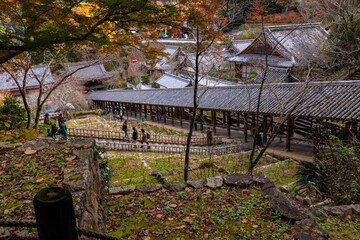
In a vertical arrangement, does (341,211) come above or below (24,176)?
below

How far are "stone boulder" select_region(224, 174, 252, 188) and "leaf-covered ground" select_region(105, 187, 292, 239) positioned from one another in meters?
0.19

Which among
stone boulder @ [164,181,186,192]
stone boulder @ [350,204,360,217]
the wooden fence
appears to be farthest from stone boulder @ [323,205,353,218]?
the wooden fence

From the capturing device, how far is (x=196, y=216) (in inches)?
204

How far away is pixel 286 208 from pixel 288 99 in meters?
5.74

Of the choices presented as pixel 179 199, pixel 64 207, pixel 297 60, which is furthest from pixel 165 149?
pixel 297 60

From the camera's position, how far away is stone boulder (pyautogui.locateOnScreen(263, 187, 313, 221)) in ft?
16.2

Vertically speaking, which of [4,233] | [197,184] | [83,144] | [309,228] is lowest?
[309,228]

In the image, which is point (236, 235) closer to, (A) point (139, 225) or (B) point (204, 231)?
(B) point (204, 231)

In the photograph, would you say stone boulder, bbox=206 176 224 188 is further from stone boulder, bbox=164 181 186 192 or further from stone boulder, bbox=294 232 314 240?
stone boulder, bbox=294 232 314 240

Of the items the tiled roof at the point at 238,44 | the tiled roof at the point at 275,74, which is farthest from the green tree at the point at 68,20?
the tiled roof at the point at 238,44

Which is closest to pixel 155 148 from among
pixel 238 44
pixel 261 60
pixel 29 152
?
pixel 29 152

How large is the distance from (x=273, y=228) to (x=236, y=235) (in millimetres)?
840

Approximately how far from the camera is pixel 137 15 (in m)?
4.79

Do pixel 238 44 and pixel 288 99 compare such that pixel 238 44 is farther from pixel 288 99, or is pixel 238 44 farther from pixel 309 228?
pixel 309 228
